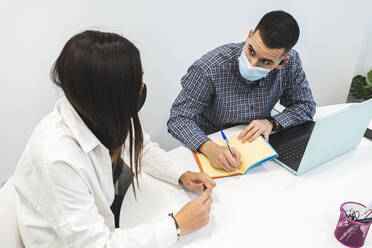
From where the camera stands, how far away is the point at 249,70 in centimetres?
129

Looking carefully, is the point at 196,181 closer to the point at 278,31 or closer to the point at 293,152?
the point at 293,152

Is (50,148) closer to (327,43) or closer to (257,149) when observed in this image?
(257,149)

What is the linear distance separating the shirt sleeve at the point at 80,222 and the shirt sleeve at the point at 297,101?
87 centimetres

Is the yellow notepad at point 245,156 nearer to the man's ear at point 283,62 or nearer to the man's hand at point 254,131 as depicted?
the man's hand at point 254,131

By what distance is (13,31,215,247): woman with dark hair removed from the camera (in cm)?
72

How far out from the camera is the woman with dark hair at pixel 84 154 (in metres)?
0.72

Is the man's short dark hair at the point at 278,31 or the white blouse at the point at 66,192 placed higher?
the man's short dark hair at the point at 278,31

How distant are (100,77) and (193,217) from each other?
1.53ft

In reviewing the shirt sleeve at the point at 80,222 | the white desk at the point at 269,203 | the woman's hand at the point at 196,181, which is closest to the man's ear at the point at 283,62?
the white desk at the point at 269,203

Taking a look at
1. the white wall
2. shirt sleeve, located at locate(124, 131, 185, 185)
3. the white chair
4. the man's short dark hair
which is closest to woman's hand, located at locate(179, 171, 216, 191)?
shirt sleeve, located at locate(124, 131, 185, 185)

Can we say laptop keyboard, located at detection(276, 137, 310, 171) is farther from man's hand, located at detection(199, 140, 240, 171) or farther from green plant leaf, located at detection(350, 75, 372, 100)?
green plant leaf, located at detection(350, 75, 372, 100)

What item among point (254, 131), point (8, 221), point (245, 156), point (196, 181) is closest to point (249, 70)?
point (254, 131)

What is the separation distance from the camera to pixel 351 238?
838 millimetres

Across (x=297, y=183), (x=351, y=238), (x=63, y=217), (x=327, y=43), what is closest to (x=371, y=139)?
(x=297, y=183)
